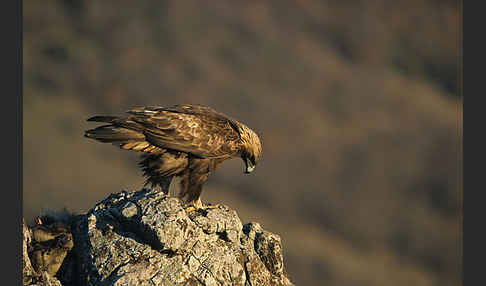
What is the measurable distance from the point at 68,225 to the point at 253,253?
2398mm

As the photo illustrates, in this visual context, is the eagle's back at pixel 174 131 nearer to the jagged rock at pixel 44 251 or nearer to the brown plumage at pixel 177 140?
the brown plumage at pixel 177 140

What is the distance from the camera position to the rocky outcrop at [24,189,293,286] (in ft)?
17.6

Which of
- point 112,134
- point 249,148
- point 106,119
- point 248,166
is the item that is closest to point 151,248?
point 112,134

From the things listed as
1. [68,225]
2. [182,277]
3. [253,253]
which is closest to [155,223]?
[182,277]

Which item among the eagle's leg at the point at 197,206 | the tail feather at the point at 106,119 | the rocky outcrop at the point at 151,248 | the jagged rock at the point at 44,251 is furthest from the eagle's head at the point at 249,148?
the jagged rock at the point at 44,251

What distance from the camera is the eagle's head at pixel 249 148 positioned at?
799 cm

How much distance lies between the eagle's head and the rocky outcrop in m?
1.84

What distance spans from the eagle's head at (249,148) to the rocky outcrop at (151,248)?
184 cm

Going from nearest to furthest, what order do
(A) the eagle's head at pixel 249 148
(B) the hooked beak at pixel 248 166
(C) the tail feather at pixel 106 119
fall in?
(C) the tail feather at pixel 106 119 → (A) the eagle's head at pixel 249 148 → (B) the hooked beak at pixel 248 166

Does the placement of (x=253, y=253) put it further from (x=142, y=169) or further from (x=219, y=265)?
(x=142, y=169)

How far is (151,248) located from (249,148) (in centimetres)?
297

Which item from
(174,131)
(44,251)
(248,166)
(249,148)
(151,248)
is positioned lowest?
(44,251)

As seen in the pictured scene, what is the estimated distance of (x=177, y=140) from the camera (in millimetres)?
7098

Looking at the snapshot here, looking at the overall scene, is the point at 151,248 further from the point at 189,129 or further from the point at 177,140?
the point at 189,129
